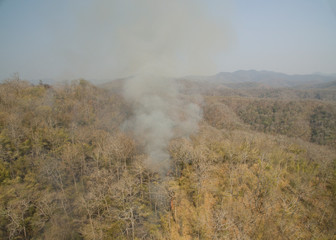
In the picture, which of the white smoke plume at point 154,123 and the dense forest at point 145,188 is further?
the white smoke plume at point 154,123

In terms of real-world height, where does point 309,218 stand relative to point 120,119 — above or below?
below

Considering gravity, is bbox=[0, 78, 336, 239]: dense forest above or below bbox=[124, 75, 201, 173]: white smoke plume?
below

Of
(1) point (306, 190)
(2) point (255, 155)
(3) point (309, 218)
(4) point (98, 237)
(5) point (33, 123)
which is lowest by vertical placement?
(3) point (309, 218)

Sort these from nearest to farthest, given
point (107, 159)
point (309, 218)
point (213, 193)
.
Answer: point (309, 218) → point (213, 193) → point (107, 159)

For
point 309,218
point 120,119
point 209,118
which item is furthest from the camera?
point 209,118

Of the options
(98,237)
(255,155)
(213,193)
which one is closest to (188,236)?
(213,193)

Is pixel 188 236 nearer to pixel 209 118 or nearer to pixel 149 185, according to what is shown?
pixel 149 185

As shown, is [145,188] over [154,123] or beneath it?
beneath

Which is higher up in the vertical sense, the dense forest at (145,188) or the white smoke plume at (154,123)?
the white smoke plume at (154,123)
